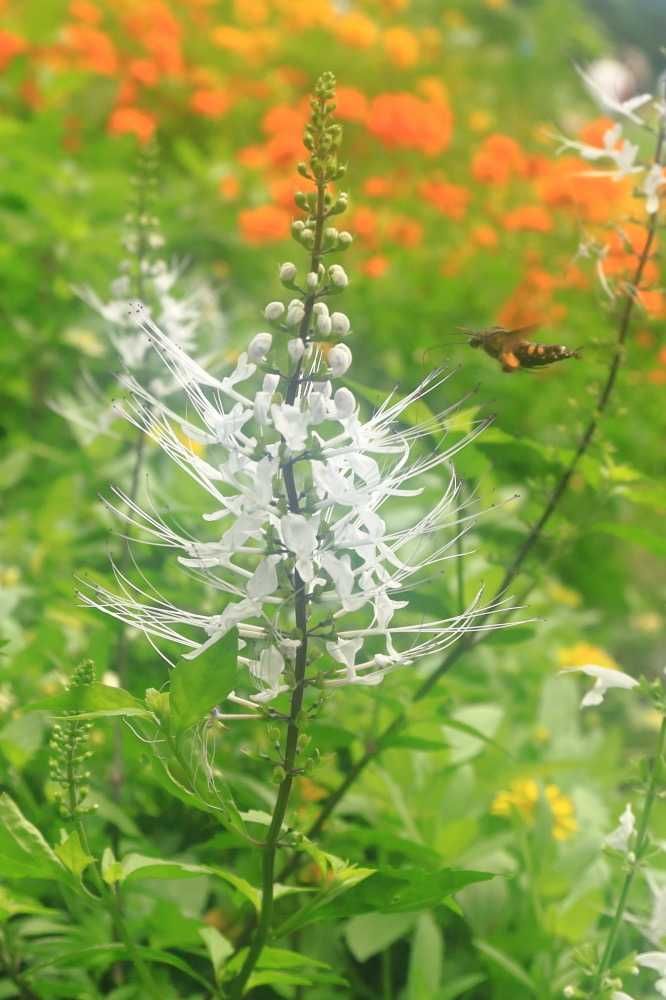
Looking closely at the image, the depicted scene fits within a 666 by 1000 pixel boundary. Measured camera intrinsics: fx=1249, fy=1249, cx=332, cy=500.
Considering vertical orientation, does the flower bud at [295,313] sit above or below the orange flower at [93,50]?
below

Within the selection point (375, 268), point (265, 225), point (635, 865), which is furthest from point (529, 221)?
point (635, 865)

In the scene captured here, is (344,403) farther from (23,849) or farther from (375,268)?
(375,268)

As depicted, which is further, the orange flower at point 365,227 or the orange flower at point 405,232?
the orange flower at point 405,232

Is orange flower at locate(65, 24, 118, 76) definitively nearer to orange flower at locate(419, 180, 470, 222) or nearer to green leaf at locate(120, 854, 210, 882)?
orange flower at locate(419, 180, 470, 222)

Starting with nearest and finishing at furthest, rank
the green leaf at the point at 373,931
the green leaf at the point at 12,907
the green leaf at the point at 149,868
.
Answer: the green leaf at the point at 149,868, the green leaf at the point at 12,907, the green leaf at the point at 373,931

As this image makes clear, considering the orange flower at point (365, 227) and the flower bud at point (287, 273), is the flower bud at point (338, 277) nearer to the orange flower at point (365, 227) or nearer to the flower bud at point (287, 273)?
the flower bud at point (287, 273)

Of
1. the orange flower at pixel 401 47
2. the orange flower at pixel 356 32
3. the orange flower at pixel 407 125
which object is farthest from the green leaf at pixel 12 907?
the orange flower at pixel 356 32
